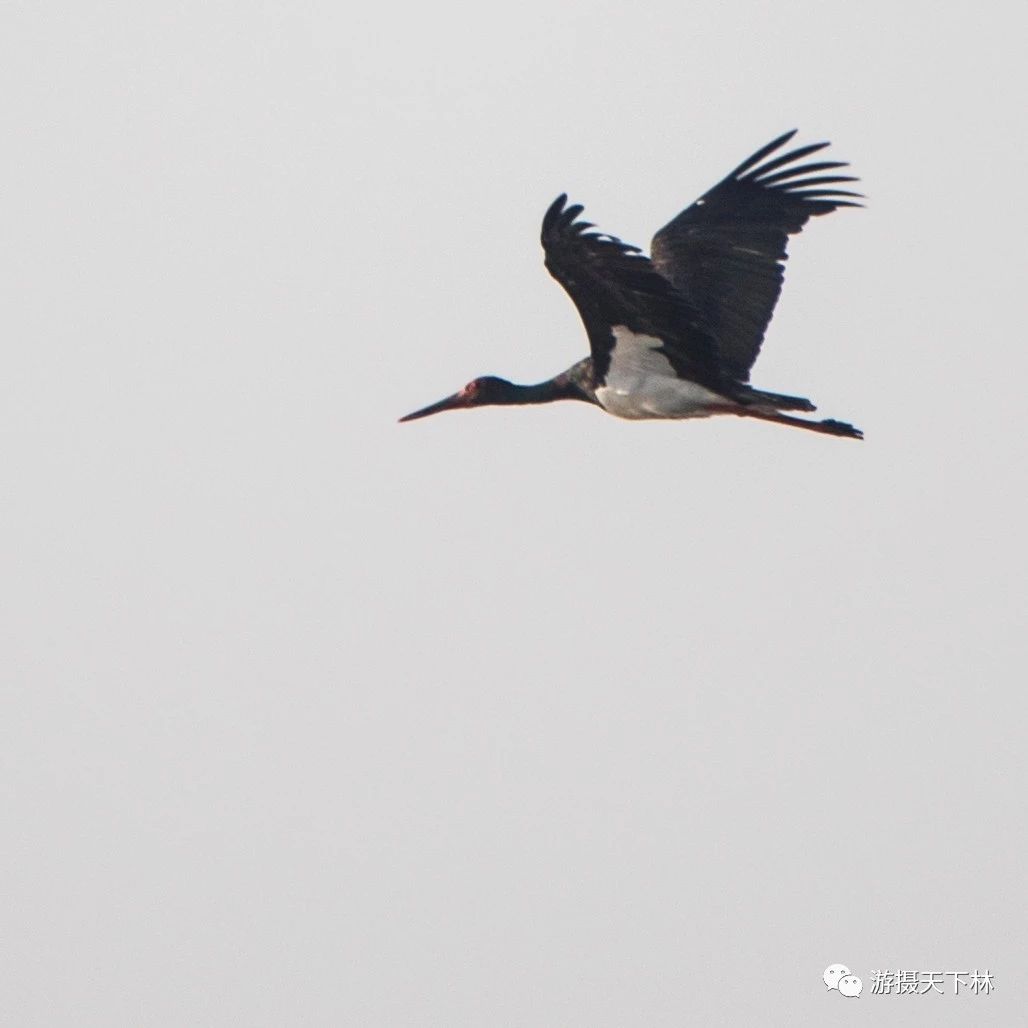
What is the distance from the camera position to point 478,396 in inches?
750

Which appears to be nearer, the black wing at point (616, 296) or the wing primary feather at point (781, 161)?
the black wing at point (616, 296)

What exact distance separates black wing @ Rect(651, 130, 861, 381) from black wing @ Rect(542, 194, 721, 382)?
45.6 inches

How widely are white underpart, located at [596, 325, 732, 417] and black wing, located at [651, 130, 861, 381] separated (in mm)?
606

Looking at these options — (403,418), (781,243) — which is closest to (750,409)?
(781,243)

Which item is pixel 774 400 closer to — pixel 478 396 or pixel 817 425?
pixel 817 425

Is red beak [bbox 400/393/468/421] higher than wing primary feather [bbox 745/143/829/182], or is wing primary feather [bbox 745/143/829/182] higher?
wing primary feather [bbox 745/143/829/182]

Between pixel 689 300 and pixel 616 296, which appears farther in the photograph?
pixel 689 300

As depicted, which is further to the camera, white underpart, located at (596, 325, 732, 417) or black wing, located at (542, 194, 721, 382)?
white underpart, located at (596, 325, 732, 417)

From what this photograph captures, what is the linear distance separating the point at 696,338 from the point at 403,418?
357 centimetres

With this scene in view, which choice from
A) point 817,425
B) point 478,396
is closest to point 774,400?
point 817,425

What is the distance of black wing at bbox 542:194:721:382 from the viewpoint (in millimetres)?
14617

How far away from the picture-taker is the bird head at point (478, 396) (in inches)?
743

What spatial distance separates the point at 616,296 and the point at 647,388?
69.6 inches

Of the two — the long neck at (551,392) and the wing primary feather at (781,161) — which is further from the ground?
the wing primary feather at (781,161)
